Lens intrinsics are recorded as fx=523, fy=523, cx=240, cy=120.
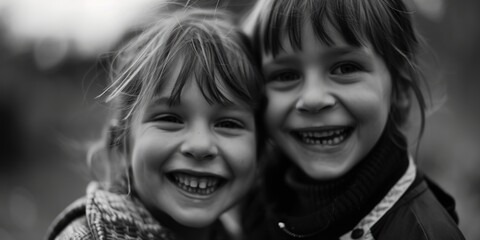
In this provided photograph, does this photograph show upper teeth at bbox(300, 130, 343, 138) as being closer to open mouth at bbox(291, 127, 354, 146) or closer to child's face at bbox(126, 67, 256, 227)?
open mouth at bbox(291, 127, 354, 146)

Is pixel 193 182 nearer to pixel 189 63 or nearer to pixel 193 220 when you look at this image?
pixel 193 220

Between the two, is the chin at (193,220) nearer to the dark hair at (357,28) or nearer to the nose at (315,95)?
the nose at (315,95)

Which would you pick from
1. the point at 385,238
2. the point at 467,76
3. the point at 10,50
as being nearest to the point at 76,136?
the point at 10,50

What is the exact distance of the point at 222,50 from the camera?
6.20 ft

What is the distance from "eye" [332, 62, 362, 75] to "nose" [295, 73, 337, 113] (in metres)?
0.06

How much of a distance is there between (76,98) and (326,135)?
27.9ft

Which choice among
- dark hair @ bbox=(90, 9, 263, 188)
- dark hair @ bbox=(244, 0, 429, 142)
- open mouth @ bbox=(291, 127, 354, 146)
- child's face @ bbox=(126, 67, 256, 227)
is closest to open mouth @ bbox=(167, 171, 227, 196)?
child's face @ bbox=(126, 67, 256, 227)

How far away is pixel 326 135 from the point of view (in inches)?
75.9

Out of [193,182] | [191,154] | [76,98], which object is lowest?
[76,98]

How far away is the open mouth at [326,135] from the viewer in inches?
75.5

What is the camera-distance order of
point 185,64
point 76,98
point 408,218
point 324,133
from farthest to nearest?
point 76,98, point 324,133, point 185,64, point 408,218

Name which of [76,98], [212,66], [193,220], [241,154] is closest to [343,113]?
[241,154]

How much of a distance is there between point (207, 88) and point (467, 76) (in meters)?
3.74

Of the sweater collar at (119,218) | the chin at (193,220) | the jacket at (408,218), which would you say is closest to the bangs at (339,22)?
the jacket at (408,218)
